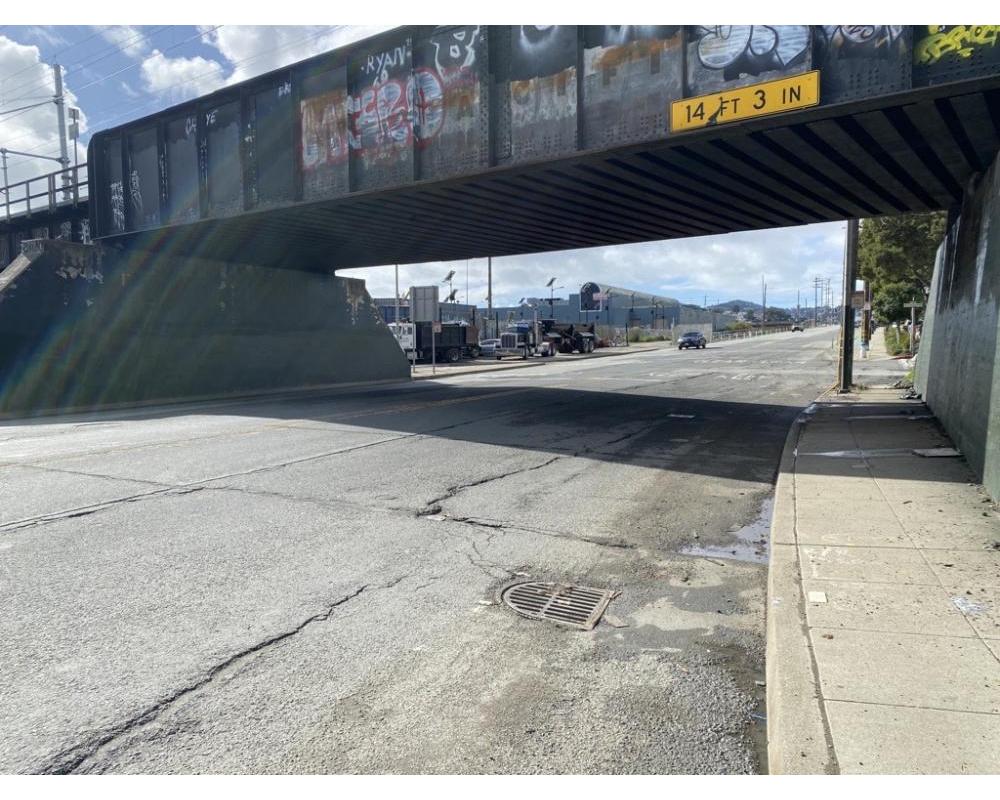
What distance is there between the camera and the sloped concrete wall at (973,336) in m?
7.81

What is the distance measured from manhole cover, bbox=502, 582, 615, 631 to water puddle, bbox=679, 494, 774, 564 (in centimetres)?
141

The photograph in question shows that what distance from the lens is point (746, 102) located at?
1034 cm

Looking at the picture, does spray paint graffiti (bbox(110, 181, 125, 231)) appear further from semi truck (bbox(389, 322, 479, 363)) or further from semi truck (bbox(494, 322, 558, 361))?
semi truck (bbox(494, 322, 558, 361))

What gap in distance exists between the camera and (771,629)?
427 centimetres

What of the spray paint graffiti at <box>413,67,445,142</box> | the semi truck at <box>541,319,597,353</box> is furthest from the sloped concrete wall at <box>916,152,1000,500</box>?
the semi truck at <box>541,319,597,353</box>

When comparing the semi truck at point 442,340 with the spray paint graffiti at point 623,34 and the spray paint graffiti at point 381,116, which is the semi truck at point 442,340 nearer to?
the spray paint graffiti at point 381,116

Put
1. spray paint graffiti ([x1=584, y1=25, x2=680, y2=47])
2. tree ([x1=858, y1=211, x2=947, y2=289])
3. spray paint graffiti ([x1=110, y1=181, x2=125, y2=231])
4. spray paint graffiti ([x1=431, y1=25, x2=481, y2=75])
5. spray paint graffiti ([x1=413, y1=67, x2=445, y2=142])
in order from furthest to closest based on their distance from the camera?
tree ([x1=858, y1=211, x2=947, y2=289]) → spray paint graffiti ([x1=110, y1=181, x2=125, y2=231]) → spray paint graffiti ([x1=413, y1=67, x2=445, y2=142]) → spray paint graffiti ([x1=431, y1=25, x2=481, y2=75]) → spray paint graffiti ([x1=584, y1=25, x2=680, y2=47])

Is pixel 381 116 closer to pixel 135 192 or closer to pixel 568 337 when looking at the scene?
pixel 135 192

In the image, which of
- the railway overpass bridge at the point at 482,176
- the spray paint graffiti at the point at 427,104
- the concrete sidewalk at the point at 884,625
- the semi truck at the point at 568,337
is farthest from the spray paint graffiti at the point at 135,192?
the semi truck at the point at 568,337

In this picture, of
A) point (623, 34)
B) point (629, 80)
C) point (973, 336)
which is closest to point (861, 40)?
point (629, 80)

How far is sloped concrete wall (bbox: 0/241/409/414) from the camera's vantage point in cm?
1800

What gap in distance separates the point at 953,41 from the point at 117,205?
20789 mm

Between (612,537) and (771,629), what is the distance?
7.59ft
